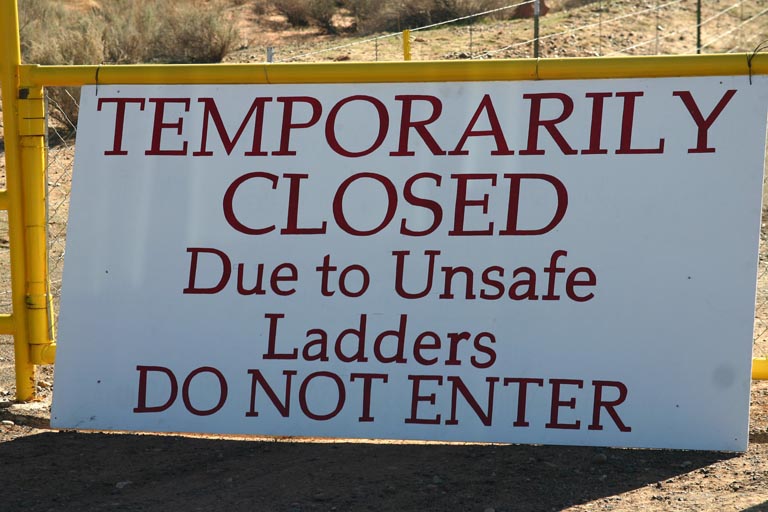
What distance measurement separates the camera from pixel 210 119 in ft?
15.0

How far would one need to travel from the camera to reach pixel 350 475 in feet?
14.0

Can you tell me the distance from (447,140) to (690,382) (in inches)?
51.0

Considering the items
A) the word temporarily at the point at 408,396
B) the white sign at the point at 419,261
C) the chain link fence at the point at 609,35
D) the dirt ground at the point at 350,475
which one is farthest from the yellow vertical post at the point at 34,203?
the chain link fence at the point at 609,35

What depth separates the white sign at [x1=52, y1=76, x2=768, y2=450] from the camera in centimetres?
428

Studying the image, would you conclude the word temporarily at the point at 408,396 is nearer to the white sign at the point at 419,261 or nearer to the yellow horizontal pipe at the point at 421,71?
the white sign at the point at 419,261

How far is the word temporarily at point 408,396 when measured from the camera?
436cm

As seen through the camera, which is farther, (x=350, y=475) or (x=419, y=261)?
(x=419, y=261)

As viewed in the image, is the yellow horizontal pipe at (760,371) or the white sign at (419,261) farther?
the yellow horizontal pipe at (760,371)

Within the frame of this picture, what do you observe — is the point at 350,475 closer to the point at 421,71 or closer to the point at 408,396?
the point at 408,396

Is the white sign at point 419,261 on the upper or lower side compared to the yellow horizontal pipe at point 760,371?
upper

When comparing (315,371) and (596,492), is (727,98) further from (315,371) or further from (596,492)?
(315,371)

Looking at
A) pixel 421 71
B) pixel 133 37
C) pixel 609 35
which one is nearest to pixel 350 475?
pixel 421 71

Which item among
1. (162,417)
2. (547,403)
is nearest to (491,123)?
(547,403)

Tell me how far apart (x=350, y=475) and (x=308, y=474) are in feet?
0.52
